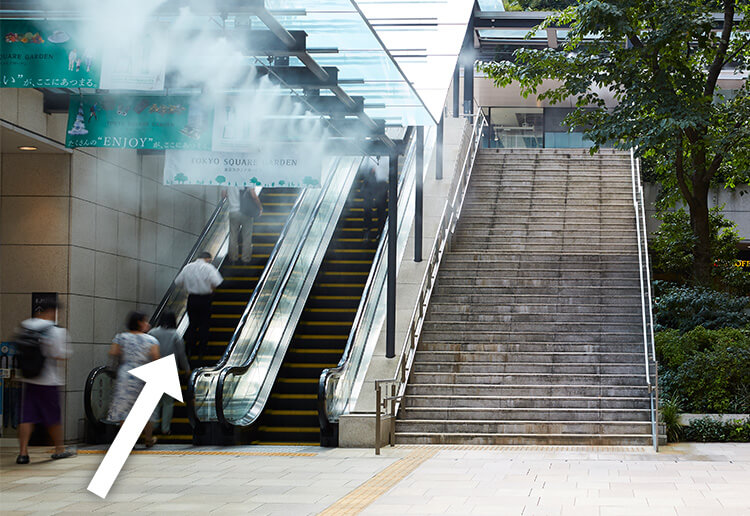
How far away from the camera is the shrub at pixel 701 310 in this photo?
14953 mm

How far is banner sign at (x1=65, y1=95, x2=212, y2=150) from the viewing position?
977cm

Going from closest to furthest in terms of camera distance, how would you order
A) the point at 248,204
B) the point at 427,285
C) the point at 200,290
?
1. the point at 200,290
2. the point at 248,204
3. the point at 427,285

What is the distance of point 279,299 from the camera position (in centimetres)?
1319

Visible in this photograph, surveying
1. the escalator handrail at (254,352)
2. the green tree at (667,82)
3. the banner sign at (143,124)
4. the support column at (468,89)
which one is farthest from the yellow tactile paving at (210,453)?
the support column at (468,89)

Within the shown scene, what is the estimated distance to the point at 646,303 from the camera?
13922mm

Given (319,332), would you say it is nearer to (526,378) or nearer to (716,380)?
(526,378)

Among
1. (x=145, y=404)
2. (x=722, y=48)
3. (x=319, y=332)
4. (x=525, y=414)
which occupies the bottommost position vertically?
(x=525, y=414)

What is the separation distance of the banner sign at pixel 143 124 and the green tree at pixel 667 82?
21.5ft

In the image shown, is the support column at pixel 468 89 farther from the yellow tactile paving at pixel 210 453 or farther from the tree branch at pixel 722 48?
the yellow tactile paving at pixel 210 453

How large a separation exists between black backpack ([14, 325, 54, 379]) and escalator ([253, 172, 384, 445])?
3682 mm

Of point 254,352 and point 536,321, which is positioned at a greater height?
point 536,321

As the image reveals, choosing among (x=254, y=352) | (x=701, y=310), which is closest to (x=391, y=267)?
(x=254, y=352)

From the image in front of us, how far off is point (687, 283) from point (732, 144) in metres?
4.15

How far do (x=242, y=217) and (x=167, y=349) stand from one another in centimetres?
470
